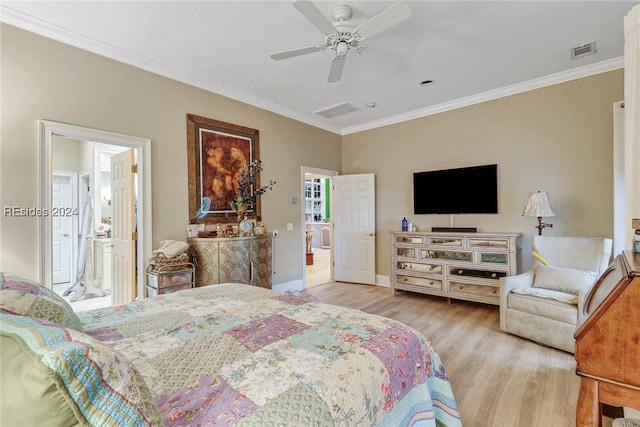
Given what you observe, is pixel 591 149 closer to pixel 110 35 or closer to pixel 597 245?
pixel 597 245

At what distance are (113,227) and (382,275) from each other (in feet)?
13.5

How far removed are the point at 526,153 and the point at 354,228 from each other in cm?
280

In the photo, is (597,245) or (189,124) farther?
(189,124)

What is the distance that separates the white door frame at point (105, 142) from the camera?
2572 mm

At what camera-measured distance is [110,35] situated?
273 cm

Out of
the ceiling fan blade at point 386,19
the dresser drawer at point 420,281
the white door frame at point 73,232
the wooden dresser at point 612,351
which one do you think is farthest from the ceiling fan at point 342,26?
the white door frame at point 73,232

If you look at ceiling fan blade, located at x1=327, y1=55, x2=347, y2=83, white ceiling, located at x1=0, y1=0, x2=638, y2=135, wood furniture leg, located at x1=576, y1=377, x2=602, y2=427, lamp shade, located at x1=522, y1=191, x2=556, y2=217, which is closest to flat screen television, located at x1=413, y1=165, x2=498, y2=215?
lamp shade, located at x1=522, y1=191, x2=556, y2=217

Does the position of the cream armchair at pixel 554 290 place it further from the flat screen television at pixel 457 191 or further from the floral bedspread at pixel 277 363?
the floral bedspread at pixel 277 363

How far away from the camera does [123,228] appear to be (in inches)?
135

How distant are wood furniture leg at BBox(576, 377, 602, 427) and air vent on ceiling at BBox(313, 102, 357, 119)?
411cm

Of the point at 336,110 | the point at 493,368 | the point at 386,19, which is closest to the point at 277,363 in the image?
the point at 493,368

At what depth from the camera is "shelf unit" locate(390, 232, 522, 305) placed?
371cm

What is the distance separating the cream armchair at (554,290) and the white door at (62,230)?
662 centimetres

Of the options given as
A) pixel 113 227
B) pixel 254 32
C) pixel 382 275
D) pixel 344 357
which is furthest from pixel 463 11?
pixel 113 227
